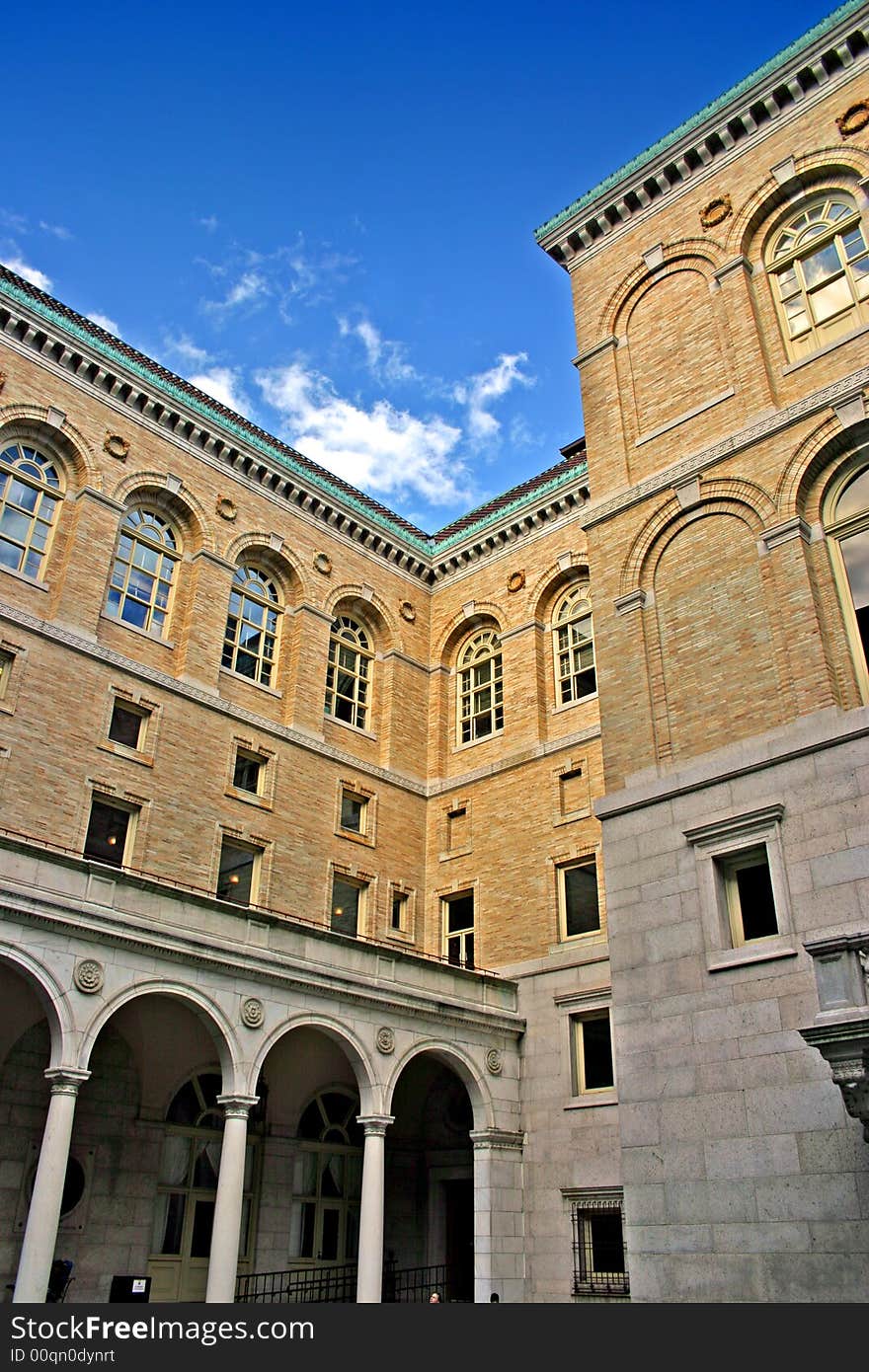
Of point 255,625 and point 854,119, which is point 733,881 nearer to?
point 854,119

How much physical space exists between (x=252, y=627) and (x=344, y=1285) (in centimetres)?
1692

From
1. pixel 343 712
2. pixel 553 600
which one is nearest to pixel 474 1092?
pixel 343 712

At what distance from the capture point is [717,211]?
22.5 meters

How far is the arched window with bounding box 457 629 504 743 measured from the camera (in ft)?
111

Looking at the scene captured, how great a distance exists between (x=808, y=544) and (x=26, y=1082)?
18.0m

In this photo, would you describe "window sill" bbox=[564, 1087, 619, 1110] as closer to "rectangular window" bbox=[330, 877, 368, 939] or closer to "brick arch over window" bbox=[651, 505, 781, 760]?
"rectangular window" bbox=[330, 877, 368, 939]

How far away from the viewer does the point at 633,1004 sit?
1739 centimetres

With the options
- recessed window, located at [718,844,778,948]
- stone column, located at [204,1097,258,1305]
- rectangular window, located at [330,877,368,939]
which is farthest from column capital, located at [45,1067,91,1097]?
rectangular window, located at [330,877,368,939]

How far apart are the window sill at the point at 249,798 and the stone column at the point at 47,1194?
34.9 ft

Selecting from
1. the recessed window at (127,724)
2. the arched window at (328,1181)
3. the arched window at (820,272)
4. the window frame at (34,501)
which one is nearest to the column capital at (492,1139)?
the arched window at (328,1181)

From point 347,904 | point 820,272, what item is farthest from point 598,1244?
point 820,272

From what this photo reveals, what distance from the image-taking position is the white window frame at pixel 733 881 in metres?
16.0

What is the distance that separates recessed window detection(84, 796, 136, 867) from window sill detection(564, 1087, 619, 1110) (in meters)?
11.8

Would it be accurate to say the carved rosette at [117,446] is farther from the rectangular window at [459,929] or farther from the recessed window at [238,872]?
the rectangular window at [459,929]
